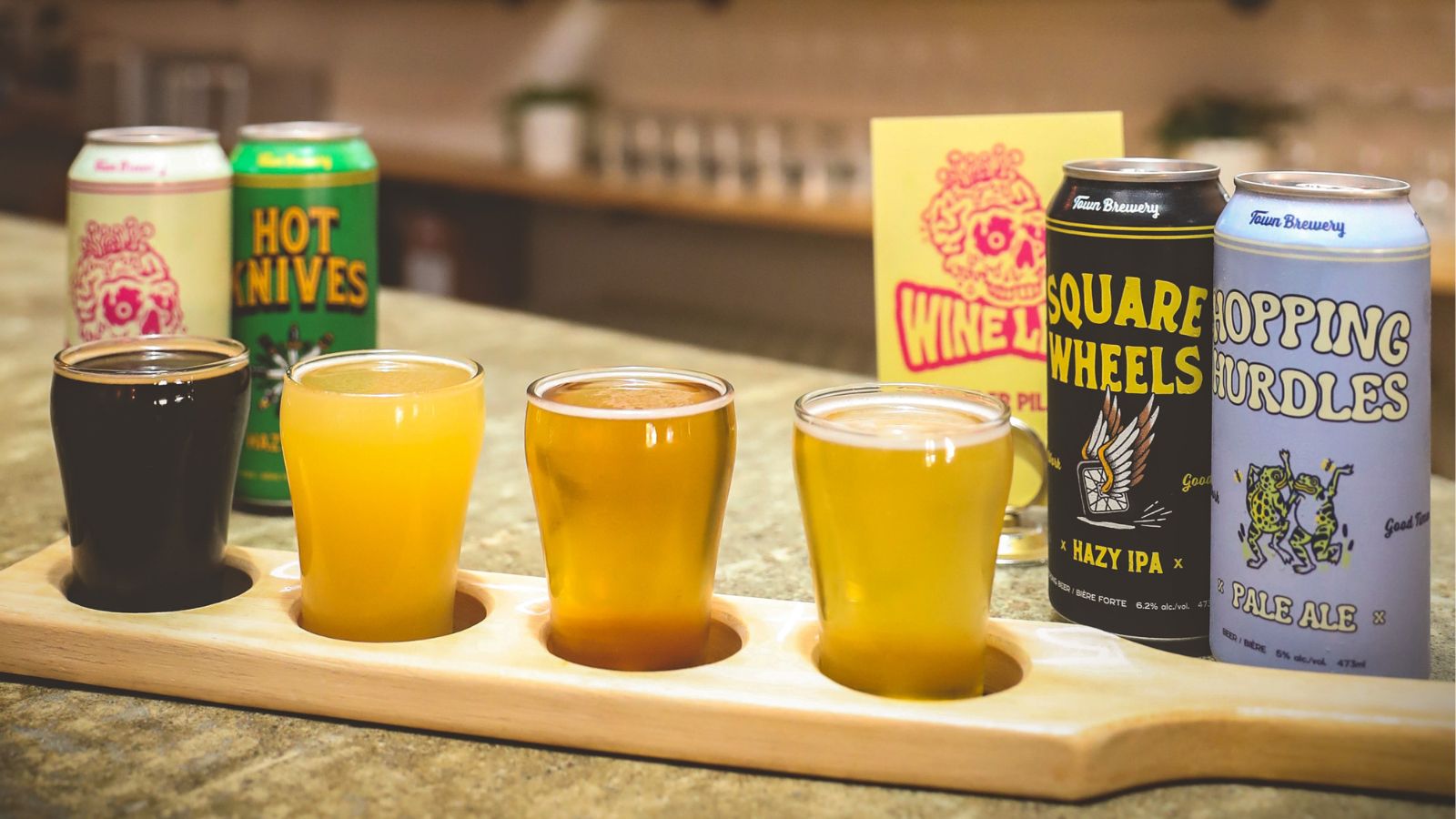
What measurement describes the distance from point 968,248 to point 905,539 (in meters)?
0.43

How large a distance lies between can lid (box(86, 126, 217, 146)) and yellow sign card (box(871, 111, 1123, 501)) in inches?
20.9

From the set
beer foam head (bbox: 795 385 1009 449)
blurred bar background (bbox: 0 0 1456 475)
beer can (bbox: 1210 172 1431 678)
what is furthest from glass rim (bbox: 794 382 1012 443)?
blurred bar background (bbox: 0 0 1456 475)

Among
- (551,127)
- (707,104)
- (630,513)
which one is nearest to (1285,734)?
(630,513)

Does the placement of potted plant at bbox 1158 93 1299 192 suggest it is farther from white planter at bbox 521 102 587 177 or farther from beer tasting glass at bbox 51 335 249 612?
beer tasting glass at bbox 51 335 249 612

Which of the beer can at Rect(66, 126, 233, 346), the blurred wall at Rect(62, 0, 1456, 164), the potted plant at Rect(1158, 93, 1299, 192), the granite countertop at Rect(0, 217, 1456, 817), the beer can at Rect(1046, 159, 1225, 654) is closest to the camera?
the granite countertop at Rect(0, 217, 1456, 817)

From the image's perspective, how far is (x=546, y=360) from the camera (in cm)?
174

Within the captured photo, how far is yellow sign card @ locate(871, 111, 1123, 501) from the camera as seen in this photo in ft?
3.62

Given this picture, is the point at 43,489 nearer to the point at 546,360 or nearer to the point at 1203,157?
the point at 546,360

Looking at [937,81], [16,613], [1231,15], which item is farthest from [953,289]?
[937,81]

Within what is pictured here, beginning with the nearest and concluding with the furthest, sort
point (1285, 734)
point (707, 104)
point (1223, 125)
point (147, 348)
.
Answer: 1. point (1285, 734)
2. point (147, 348)
3. point (1223, 125)
4. point (707, 104)

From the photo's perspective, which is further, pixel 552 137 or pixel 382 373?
pixel 552 137

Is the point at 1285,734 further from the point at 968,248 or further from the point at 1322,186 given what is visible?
Result: the point at 968,248

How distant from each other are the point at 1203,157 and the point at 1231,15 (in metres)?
0.53

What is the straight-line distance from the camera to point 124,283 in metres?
1.07
